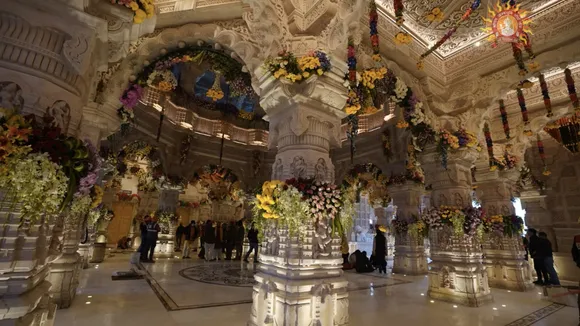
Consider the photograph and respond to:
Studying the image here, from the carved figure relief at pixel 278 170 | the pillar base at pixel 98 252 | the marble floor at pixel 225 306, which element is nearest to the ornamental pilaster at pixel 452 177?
the marble floor at pixel 225 306

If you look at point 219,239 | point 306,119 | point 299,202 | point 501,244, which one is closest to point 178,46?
point 306,119

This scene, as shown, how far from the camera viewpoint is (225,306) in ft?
16.6

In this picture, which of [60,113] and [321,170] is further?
[321,170]

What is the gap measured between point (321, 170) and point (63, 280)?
4.80 metres

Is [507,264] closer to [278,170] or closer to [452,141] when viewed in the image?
[452,141]

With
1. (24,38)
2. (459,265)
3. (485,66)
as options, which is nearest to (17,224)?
(24,38)

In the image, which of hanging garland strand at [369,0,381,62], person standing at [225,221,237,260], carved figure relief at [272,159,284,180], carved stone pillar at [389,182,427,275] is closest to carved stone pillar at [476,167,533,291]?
carved stone pillar at [389,182,427,275]

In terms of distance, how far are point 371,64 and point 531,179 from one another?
10.1m

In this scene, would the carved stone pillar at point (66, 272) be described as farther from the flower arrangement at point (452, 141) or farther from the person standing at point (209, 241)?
the flower arrangement at point (452, 141)

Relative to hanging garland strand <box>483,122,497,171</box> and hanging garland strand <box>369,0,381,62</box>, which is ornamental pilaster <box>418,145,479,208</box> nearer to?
hanging garland strand <box>483,122,497,171</box>

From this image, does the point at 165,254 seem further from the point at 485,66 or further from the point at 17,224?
the point at 485,66

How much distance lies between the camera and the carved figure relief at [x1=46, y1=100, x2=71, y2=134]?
2.51 m

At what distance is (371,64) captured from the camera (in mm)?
5355

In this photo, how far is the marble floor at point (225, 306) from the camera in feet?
14.2
